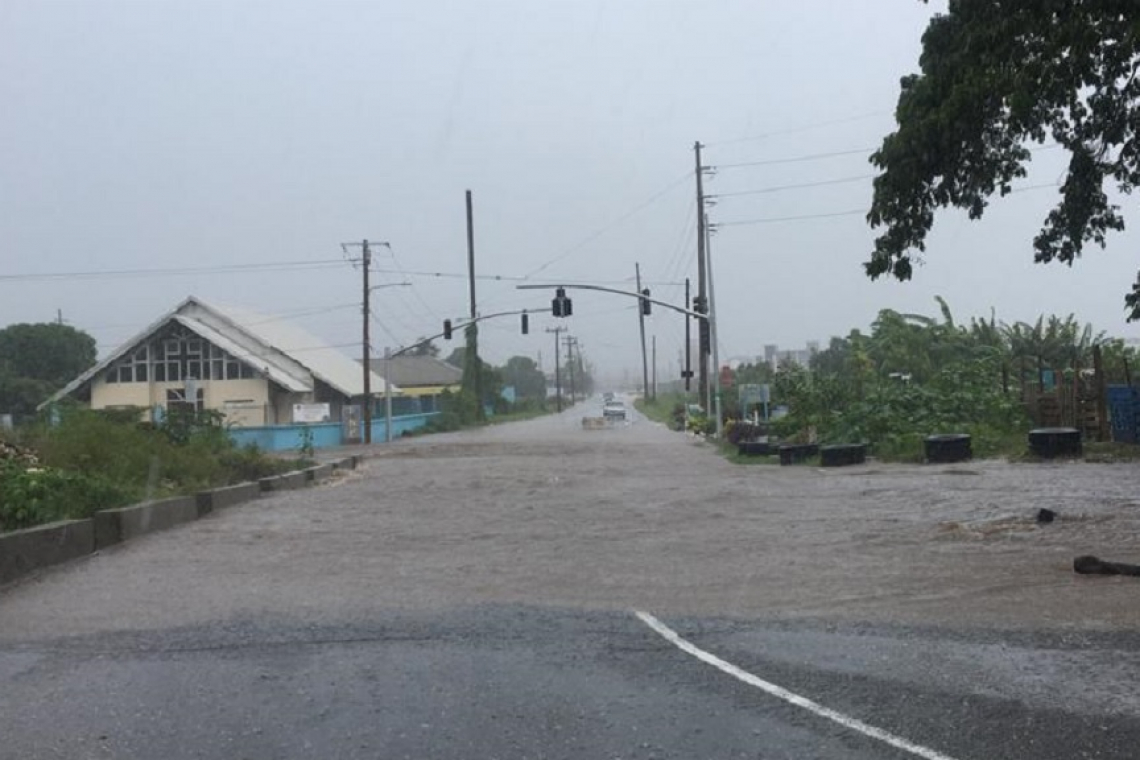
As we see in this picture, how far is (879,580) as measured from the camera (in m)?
9.88

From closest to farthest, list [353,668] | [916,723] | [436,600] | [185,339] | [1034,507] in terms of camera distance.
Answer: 1. [916,723]
2. [353,668]
3. [436,600]
4. [1034,507]
5. [185,339]

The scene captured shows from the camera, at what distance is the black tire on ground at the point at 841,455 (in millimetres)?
26438

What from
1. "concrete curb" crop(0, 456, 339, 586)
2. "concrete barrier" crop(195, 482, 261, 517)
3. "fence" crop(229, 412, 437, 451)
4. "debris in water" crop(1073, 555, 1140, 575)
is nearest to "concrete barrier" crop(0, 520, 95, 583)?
"concrete curb" crop(0, 456, 339, 586)

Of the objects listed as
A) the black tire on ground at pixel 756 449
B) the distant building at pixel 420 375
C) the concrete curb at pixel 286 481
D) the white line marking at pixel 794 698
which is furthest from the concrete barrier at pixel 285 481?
the distant building at pixel 420 375

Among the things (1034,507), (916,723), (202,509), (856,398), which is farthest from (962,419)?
(916,723)

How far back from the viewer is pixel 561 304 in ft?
137

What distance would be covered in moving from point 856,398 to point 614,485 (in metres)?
16.5

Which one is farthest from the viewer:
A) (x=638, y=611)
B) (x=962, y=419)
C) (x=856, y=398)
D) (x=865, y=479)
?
(x=856, y=398)

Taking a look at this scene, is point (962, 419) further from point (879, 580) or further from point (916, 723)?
point (916, 723)

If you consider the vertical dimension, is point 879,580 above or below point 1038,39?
below

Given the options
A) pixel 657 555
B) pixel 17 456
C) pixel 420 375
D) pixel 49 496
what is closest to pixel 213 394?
pixel 420 375

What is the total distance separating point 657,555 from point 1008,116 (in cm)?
584

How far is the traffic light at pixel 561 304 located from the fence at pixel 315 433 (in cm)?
1135

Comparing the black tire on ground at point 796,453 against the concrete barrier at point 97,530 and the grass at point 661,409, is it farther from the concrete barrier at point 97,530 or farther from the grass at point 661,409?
the grass at point 661,409
